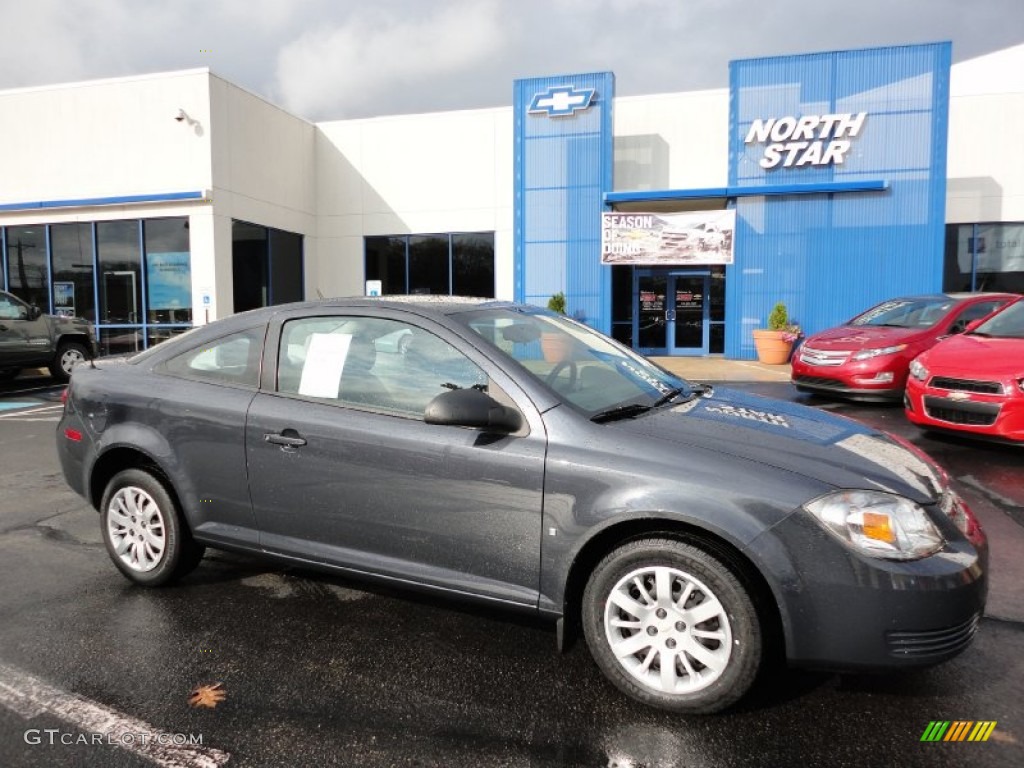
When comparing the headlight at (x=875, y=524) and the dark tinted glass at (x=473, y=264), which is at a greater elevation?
the dark tinted glass at (x=473, y=264)

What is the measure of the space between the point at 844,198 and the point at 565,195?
21.6ft

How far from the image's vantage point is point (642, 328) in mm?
18719

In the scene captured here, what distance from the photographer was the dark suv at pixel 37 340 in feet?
38.6

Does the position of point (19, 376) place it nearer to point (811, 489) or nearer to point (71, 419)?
point (71, 419)

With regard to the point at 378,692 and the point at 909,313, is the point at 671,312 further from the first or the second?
the point at 378,692

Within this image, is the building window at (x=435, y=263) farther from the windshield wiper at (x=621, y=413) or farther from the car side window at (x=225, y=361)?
the windshield wiper at (x=621, y=413)

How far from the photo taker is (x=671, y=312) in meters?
18.5

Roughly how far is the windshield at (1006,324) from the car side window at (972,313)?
209 centimetres

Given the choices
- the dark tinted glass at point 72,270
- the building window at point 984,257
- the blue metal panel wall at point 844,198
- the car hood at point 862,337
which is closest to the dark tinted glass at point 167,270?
the dark tinted glass at point 72,270

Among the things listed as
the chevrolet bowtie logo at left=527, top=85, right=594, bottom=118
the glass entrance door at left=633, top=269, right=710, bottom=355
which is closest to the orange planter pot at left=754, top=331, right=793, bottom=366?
the glass entrance door at left=633, top=269, right=710, bottom=355

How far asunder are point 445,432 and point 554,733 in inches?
47.7

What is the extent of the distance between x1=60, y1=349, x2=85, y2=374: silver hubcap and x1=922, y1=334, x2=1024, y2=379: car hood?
13429mm

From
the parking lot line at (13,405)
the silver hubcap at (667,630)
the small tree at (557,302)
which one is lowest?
the parking lot line at (13,405)

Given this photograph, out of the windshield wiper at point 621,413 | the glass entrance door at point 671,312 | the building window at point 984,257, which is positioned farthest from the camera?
the glass entrance door at point 671,312
